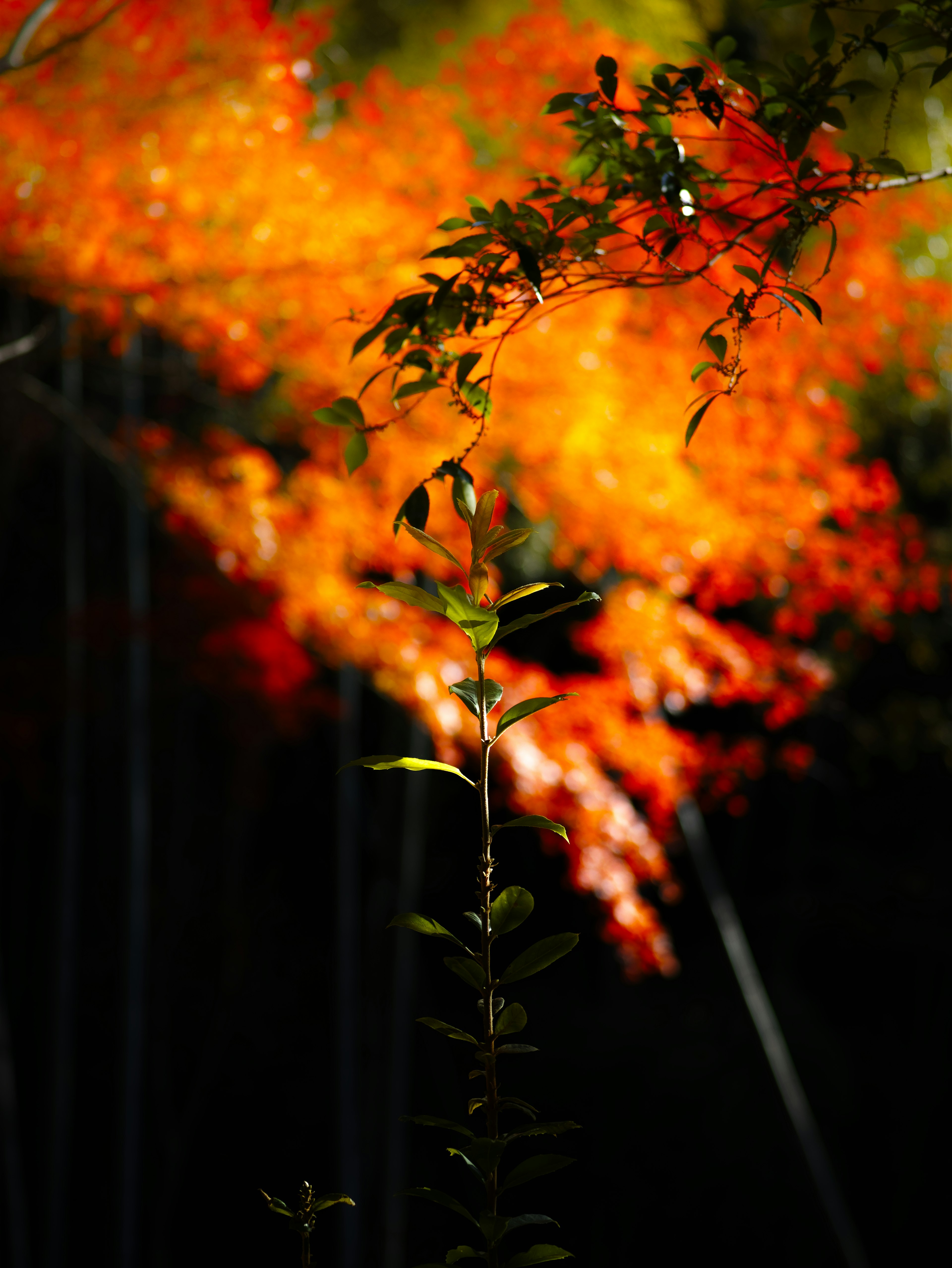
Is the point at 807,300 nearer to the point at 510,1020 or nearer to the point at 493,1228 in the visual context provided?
the point at 510,1020

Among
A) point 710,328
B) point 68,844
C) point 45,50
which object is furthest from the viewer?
point 68,844

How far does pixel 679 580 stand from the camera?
4633 millimetres

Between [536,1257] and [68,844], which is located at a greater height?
[68,844]

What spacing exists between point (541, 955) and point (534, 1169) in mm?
219

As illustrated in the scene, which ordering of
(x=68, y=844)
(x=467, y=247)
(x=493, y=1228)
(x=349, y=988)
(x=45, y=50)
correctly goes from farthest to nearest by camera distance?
(x=68, y=844), (x=349, y=988), (x=45, y=50), (x=467, y=247), (x=493, y=1228)

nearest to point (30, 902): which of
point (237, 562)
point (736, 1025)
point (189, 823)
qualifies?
point (189, 823)

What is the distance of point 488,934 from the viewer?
93 cm

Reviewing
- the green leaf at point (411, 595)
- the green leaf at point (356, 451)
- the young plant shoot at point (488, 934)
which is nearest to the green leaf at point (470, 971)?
the young plant shoot at point (488, 934)

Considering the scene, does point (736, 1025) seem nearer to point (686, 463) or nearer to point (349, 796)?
point (349, 796)

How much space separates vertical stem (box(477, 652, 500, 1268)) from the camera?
3.02ft

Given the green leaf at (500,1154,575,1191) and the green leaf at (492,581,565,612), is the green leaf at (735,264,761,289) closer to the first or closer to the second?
the green leaf at (492,581,565,612)

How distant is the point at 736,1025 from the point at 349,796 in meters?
4.01

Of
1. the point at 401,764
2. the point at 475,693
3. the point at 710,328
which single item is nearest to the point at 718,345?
the point at 710,328

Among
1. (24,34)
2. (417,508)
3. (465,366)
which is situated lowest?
(417,508)
